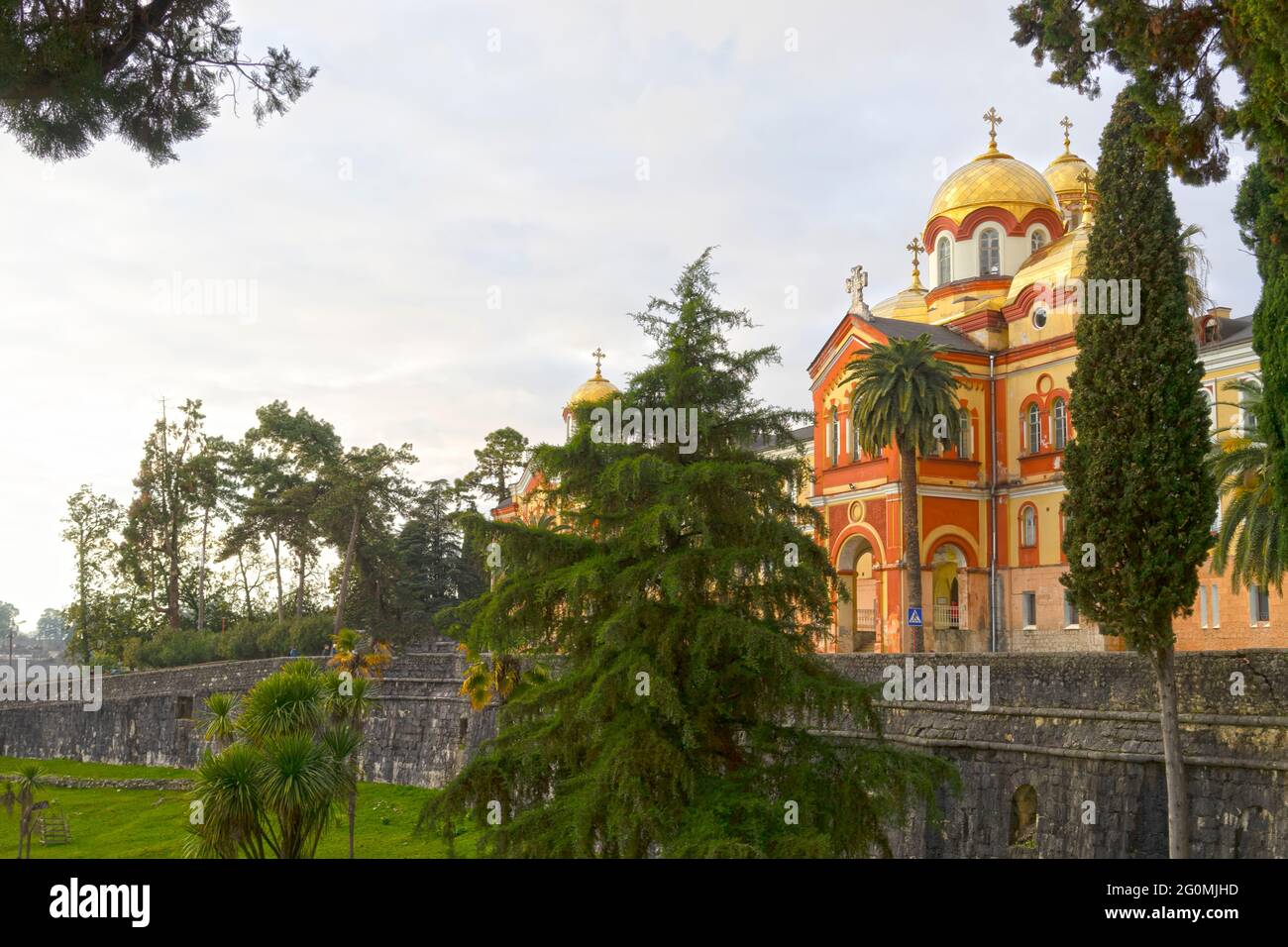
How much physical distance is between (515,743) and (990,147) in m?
35.0

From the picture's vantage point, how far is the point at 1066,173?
45281 millimetres

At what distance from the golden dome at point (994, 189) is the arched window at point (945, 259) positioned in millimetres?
883

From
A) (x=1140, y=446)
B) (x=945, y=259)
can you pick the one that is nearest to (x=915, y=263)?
(x=945, y=259)

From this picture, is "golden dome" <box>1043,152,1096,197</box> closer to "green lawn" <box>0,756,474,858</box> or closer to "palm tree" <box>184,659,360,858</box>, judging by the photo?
"green lawn" <box>0,756,474,858</box>

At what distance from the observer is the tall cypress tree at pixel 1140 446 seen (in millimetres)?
15938

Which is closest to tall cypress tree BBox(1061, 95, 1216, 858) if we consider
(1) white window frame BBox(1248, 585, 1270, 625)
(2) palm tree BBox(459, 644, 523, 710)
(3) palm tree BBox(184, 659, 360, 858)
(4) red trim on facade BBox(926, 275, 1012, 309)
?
(3) palm tree BBox(184, 659, 360, 858)

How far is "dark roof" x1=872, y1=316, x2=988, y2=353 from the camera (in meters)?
38.2

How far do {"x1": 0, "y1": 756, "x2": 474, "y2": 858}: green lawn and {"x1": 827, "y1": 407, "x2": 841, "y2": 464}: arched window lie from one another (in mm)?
17053

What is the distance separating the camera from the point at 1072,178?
147 ft

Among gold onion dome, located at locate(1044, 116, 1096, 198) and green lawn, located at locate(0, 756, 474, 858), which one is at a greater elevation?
gold onion dome, located at locate(1044, 116, 1096, 198)

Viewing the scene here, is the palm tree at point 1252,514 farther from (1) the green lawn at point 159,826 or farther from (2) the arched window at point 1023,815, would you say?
(1) the green lawn at point 159,826

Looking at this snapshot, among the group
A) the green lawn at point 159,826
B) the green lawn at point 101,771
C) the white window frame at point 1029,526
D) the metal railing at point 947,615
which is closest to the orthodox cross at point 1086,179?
the white window frame at point 1029,526

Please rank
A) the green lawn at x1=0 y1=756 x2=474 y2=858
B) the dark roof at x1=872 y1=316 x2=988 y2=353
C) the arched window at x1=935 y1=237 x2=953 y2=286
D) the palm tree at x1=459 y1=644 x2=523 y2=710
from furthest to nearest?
the arched window at x1=935 y1=237 x2=953 y2=286
the dark roof at x1=872 y1=316 x2=988 y2=353
the palm tree at x1=459 y1=644 x2=523 y2=710
the green lawn at x1=0 y1=756 x2=474 y2=858
